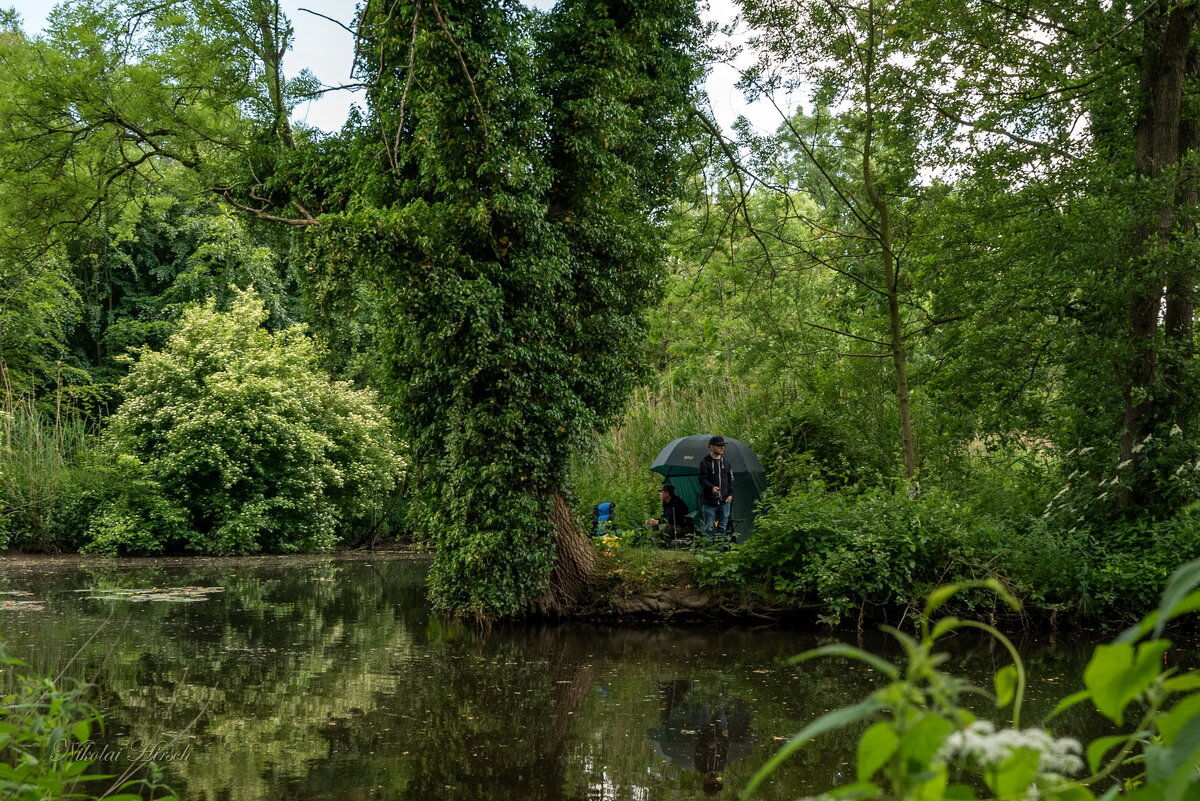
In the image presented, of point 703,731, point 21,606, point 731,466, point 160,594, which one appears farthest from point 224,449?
point 703,731

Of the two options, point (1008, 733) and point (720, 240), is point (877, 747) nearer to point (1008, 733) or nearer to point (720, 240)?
point (1008, 733)

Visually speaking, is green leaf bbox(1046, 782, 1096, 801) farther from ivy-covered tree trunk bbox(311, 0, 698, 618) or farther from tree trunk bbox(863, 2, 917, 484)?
tree trunk bbox(863, 2, 917, 484)

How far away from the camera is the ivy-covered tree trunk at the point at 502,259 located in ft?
32.5

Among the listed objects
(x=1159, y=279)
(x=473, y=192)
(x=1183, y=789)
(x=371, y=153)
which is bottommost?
(x=1183, y=789)

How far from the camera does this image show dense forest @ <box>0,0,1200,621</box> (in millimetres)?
10008

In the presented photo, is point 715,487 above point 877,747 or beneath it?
beneath

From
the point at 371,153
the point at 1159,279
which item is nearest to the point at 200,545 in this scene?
the point at 371,153

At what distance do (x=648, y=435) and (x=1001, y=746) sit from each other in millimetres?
15075

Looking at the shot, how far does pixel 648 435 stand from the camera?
15.9m

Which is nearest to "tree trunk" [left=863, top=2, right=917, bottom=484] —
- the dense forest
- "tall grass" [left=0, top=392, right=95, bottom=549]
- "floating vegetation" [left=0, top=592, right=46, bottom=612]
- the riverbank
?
the dense forest

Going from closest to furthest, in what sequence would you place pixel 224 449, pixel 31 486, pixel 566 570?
1. pixel 566 570
2. pixel 31 486
3. pixel 224 449

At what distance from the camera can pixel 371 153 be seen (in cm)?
1077

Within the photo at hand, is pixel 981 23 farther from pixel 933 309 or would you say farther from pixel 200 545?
pixel 200 545

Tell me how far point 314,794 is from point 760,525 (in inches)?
273
